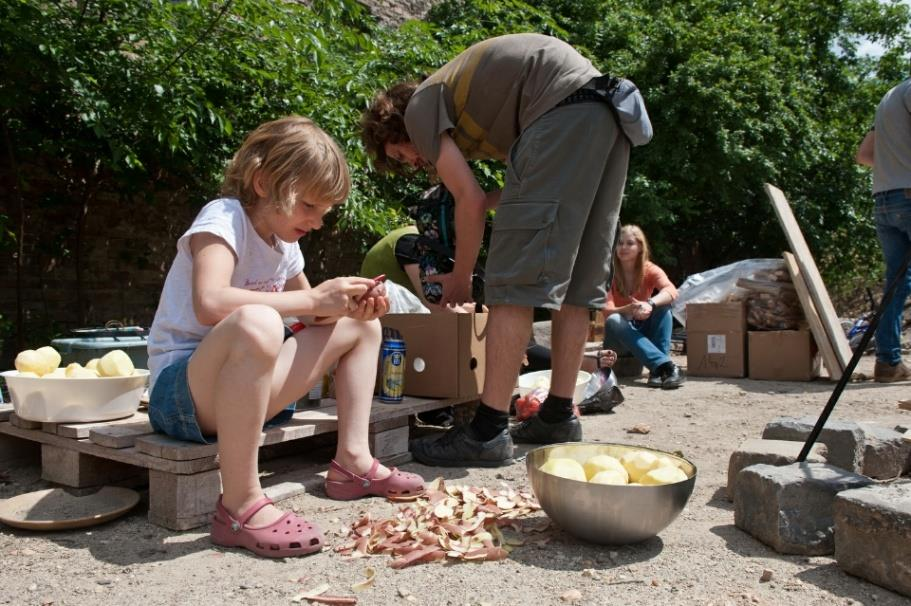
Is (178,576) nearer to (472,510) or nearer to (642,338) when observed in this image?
(472,510)

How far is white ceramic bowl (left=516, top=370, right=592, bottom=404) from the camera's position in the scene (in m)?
3.56

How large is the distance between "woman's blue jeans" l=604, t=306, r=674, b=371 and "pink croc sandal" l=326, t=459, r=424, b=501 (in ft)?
10.2

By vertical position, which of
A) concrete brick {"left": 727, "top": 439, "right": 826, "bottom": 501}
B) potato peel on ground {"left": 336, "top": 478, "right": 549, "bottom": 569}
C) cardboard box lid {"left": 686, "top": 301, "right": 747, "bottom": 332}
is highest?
cardboard box lid {"left": 686, "top": 301, "right": 747, "bottom": 332}

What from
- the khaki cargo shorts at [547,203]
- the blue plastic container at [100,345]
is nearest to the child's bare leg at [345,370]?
the khaki cargo shorts at [547,203]

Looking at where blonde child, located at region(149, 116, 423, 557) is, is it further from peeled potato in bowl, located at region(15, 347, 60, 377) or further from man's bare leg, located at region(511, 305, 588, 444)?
man's bare leg, located at region(511, 305, 588, 444)

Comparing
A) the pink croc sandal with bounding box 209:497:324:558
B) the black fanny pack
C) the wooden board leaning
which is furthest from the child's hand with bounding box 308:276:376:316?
the wooden board leaning

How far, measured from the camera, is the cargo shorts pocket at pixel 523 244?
2.40m

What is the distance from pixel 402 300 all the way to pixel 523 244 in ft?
3.35

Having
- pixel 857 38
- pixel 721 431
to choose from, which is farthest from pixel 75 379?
pixel 857 38

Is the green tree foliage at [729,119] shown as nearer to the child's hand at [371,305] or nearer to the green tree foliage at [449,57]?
the green tree foliage at [449,57]

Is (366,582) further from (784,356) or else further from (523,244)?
(784,356)

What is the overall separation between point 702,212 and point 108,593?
11429 millimetres

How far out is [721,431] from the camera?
3348mm

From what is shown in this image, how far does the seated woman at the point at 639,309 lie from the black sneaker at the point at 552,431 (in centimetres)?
231
